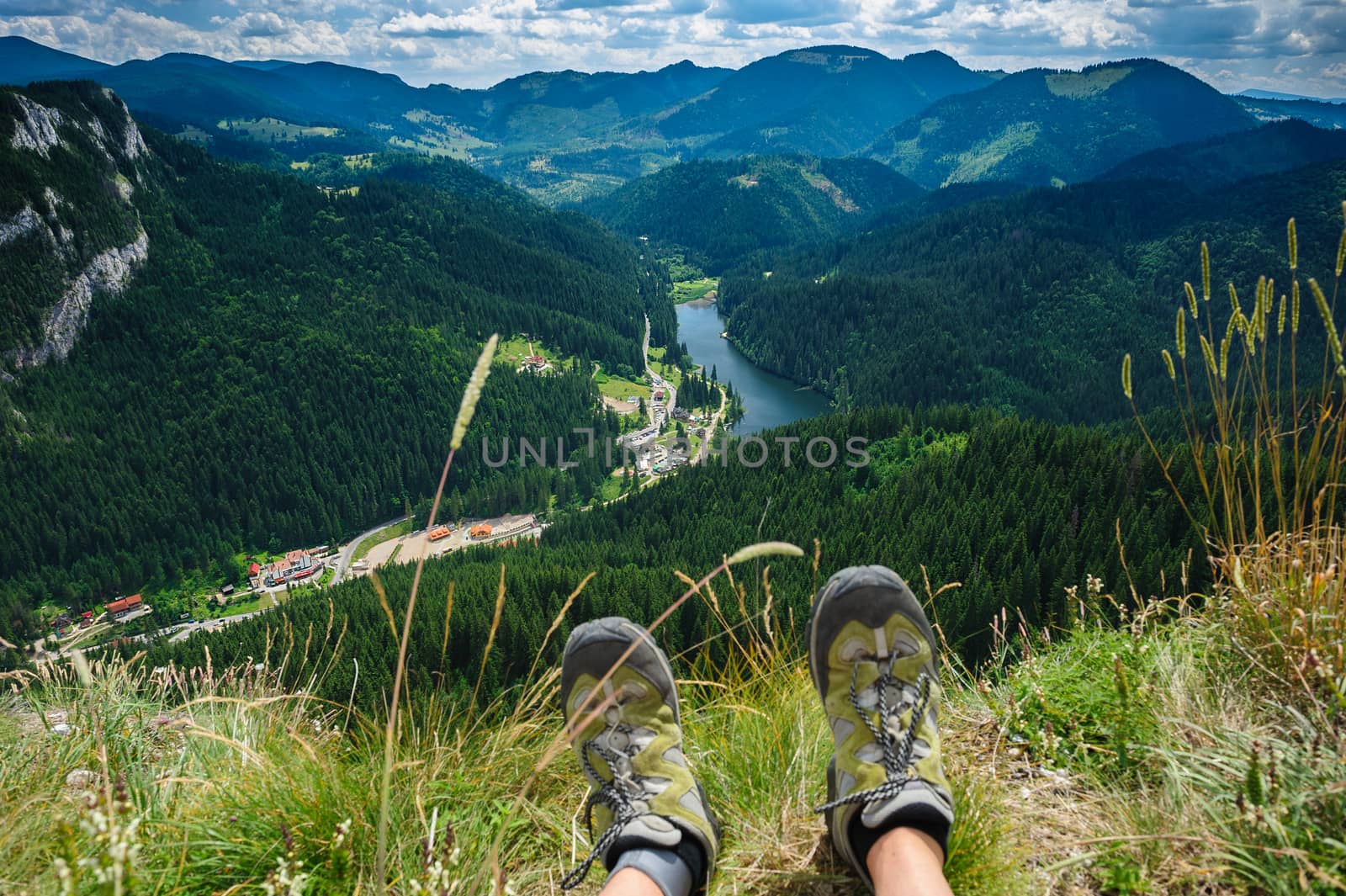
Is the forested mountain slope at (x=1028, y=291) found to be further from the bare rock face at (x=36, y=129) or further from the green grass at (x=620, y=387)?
the bare rock face at (x=36, y=129)

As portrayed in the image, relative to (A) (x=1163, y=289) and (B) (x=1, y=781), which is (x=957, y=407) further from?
(A) (x=1163, y=289)

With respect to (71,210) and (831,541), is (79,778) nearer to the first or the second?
(831,541)

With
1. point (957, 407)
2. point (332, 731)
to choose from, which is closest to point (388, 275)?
point (957, 407)

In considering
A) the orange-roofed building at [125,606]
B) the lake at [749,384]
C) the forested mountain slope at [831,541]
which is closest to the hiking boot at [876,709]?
the forested mountain slope at [831,541]

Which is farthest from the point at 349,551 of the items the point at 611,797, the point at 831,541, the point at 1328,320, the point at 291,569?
the point at 1328,320

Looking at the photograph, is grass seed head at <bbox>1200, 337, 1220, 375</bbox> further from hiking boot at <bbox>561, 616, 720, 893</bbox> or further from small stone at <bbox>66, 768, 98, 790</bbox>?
small stone at <bbox>66, 768, 98, 790</bbox>
